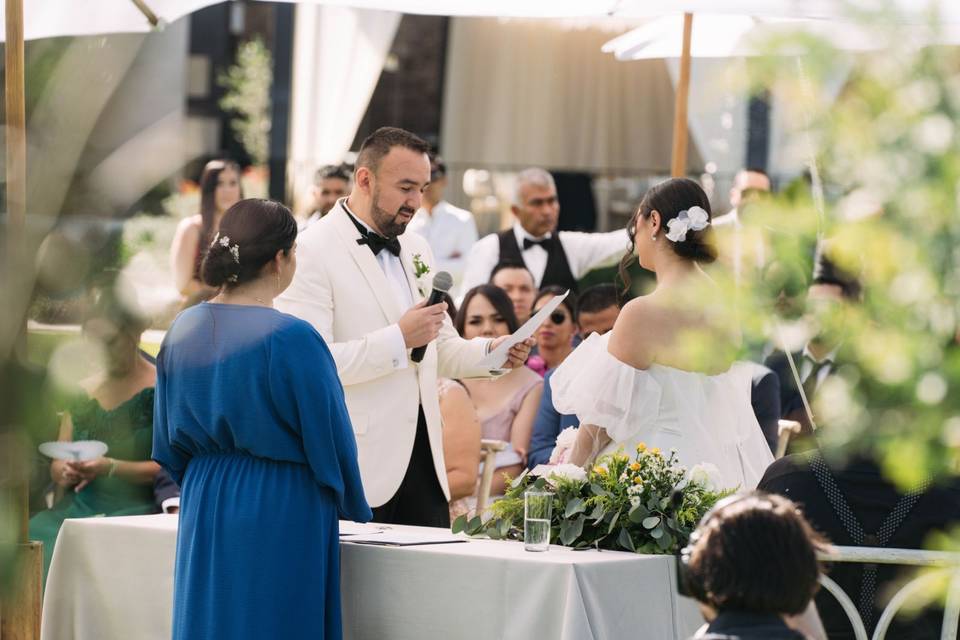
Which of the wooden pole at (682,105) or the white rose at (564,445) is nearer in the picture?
the white rose at (564,445)

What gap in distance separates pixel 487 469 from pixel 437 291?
128cm

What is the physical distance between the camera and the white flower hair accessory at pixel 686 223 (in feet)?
12.9

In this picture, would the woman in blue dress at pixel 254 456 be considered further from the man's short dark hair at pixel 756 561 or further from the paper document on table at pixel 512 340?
the man's short dark hair at pixel 756 561

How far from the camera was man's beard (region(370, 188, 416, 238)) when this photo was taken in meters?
4.53

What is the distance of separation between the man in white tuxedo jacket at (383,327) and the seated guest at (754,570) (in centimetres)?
215

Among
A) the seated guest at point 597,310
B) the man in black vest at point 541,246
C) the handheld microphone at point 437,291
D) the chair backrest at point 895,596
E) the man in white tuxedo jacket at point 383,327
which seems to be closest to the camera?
the chair backrest at point 895,596

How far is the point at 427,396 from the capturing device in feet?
14.8

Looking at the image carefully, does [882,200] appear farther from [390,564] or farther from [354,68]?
[354,68]

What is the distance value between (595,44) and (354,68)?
2.94 m

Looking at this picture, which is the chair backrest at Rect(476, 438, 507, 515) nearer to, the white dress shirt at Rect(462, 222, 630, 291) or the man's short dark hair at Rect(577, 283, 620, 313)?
the man's short dark hair at Rect(577, 283, 620, 313)

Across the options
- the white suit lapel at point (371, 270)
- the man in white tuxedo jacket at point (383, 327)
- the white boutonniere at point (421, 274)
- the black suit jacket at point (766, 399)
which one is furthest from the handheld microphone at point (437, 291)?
the black suit jacket at point (766, 399)

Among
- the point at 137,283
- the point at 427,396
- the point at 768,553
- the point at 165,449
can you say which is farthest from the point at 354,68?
the point at 137,283

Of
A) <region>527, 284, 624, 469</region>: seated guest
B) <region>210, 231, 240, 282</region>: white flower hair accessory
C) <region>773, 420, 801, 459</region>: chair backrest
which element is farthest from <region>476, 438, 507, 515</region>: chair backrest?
<region>210, 231, 240, 282</region>: white flower hair accessory

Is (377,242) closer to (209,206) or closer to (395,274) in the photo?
(395,274)
